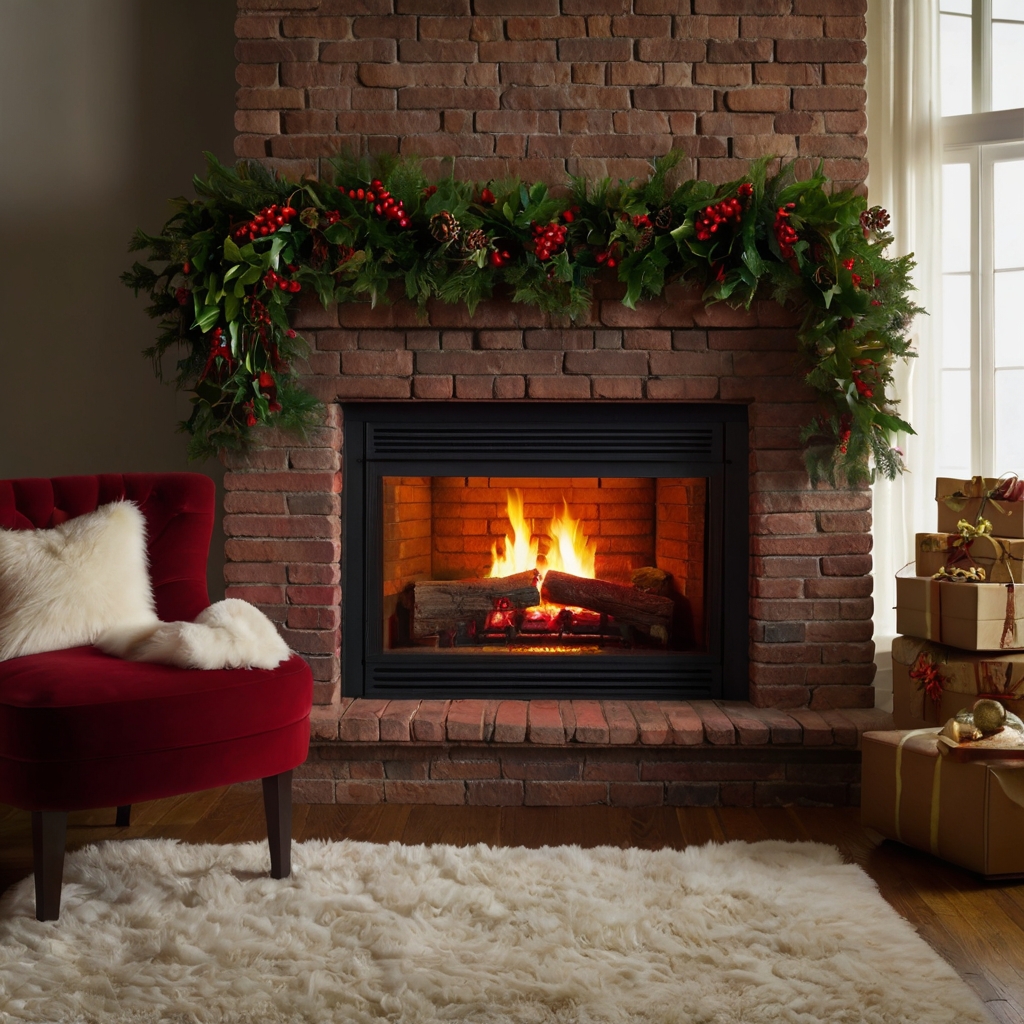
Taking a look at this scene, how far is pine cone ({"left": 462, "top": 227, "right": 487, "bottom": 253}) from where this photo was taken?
97.0 inches

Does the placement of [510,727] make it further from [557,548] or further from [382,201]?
[382,201]

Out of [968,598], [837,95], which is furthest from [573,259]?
[968,598]

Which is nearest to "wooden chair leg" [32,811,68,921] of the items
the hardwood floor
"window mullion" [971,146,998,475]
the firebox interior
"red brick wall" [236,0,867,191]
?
the hardwood floor

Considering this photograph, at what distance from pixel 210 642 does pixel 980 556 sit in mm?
1954

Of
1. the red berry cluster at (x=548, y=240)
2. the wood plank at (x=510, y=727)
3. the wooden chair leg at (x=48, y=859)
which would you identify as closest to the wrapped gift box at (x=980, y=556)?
the wood plank at (x=510, y=727)

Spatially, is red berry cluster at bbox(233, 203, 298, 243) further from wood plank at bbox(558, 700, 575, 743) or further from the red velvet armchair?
wood plank at bbox(558, 700, 575, 743)

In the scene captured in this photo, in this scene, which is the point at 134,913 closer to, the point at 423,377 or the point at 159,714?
the point at 159,714

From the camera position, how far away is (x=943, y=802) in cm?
210

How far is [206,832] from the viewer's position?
2.33m

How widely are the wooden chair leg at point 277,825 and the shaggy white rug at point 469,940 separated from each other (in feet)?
0.14

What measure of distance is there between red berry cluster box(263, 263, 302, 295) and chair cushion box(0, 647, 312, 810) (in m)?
1.07

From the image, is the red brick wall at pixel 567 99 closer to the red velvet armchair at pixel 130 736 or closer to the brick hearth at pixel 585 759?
the brick hearth at pixel 585 759

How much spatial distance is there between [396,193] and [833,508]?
1.51 meters

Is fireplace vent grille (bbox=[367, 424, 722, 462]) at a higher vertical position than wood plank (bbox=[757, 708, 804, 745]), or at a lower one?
higher
